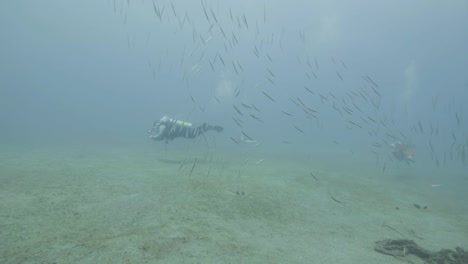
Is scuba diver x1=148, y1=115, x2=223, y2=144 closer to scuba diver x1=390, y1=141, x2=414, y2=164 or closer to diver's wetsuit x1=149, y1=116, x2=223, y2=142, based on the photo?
diver's wetsuit x1=149, y1=116, x2=223, y2=142

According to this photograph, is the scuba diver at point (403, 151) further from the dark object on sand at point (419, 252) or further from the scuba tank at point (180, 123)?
the dark object on sand at point (419, 252)

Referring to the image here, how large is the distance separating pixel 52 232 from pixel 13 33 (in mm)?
149333

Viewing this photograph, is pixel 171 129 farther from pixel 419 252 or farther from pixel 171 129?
pixel 419 252

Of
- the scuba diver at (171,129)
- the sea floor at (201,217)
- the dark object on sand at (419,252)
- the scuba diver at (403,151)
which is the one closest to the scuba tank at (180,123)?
the scuba diver at (171,129)

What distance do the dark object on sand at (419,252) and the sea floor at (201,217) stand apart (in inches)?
8.6

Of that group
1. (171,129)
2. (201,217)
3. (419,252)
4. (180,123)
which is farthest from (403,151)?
(201,217)

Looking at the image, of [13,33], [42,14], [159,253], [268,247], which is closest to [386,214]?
[268,247]

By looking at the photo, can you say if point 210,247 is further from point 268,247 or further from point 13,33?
point 13,33

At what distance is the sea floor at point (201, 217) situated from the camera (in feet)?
14.5

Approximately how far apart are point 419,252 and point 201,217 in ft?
11.8

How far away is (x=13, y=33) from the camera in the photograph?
12556cm

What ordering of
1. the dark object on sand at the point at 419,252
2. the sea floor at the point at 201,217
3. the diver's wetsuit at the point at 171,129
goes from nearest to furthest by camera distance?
the sea floor at the point at 201,217 < the dark object on sand at the point at 419,252 < the diver's wetsuit at the point at 171,129

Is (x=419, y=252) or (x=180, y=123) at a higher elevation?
(x=180, y=123)

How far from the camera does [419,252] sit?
213 inches
